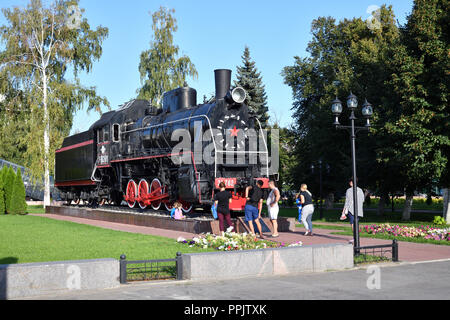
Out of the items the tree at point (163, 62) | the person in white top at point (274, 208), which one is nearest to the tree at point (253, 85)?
the tree at point (163, 62)

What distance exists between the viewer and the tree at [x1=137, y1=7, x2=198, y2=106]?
4133 cm

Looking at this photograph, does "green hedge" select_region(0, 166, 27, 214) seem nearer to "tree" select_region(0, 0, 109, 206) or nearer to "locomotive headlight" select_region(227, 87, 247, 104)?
"tree" select_region(0, 0, 109, 206)

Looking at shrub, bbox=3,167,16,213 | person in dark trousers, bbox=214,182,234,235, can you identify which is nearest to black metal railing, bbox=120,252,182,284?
person in dark trousers, bbox=214,182,234,235

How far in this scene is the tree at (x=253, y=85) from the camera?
48.7m

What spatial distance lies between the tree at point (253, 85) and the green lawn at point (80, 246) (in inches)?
1307

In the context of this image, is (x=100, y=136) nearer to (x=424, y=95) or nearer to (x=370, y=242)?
(x=370, y=242)

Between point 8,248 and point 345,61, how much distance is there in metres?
28.4

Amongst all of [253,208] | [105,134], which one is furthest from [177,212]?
[105,134]

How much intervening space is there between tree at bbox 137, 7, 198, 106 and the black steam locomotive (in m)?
15.0

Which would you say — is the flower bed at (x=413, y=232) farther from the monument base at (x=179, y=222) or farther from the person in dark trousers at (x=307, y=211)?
the monument base at (x=179, y=222)

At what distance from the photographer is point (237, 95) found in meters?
18.1

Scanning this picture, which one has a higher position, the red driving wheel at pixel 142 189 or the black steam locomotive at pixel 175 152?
the black steam locomotive at pixel 175 152

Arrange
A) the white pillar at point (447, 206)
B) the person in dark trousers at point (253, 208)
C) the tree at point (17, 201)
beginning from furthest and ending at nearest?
1. the tree at point (17, 201)
2. the white pillar at point (447, 206)
3. the person in dark trousers at point (253, 208)
